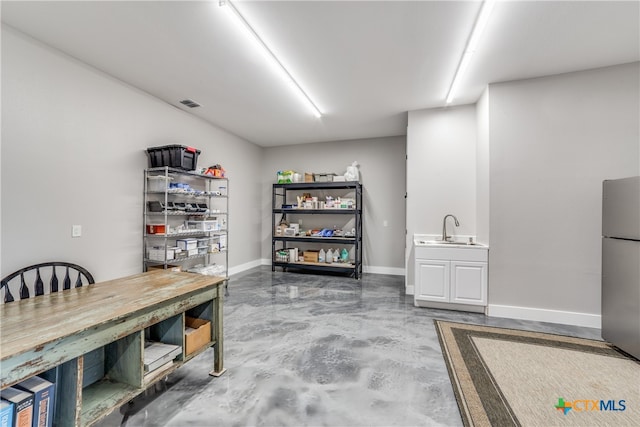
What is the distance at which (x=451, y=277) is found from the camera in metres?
3.41

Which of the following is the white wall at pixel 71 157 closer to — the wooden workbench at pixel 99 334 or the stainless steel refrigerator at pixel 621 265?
the wooden workbench at pixel 99 334

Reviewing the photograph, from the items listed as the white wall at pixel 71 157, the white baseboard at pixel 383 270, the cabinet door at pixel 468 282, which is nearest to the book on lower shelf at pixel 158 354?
the white wall at pixel 71 157

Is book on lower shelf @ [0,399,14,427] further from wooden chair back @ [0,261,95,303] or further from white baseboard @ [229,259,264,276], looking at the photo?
white baseboard @ [229,259,264,276]

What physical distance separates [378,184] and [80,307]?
4990 mm

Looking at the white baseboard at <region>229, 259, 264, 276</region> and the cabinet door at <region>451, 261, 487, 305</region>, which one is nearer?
the cabinet door at <region>451, 261, 487, 305</region>

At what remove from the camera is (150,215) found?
3631mm

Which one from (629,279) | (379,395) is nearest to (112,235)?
(379,395)

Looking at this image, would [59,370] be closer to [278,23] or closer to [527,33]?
[278,23]

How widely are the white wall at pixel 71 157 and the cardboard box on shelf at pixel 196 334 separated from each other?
5.72ft

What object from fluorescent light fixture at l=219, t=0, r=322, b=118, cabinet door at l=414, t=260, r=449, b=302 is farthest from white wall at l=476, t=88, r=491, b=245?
fluorescent light fixture at l=219, t=0, r=322, b=118

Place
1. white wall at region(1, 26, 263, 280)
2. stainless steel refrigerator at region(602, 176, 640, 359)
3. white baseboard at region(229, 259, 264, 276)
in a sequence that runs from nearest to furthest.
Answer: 1. stainless steel refrigerator at region(602, 176, 640, 359)
2. white wall at region(1, 26, 263, 280)
3. white baseboard at region(229, 259, 264, 276)

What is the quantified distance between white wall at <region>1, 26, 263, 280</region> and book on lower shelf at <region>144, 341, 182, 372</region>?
1.70 m

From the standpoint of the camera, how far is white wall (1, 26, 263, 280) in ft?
7.67

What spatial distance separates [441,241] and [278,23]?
338cm
